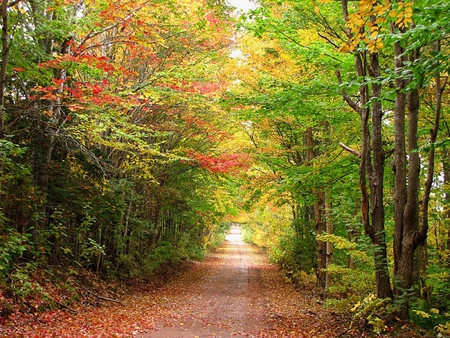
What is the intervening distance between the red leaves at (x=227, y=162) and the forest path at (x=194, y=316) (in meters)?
4.86

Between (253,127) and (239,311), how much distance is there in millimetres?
7758

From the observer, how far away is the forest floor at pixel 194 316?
23.9 feet

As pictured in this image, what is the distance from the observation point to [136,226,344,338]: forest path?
8.15 m

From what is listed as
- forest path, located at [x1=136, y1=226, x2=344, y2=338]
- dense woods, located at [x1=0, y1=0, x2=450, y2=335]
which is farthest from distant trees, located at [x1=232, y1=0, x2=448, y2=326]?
forest path, located at [x1=136, y1=226, x2=344, y2=338]

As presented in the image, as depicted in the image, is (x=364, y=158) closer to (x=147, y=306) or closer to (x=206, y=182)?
(x=147, y=306)

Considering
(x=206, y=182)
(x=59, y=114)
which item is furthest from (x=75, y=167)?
(x=206, y=182)

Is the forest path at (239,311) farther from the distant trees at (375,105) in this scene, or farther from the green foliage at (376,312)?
the distant trees at (375,105)

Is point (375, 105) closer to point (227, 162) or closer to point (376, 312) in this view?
point (376, 312)

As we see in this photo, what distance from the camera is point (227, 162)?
14.2m

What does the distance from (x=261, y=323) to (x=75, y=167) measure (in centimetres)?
677

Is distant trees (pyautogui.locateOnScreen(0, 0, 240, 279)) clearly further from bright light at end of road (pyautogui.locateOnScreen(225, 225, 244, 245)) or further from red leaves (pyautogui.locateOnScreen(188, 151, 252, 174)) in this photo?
bright light at end of road (pyautogui.locateOnScreen(225, 225, 244, 245))

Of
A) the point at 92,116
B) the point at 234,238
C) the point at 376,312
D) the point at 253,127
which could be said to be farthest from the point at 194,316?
the point at 234,238

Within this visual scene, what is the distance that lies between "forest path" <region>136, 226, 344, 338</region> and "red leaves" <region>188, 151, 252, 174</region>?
15.9ft

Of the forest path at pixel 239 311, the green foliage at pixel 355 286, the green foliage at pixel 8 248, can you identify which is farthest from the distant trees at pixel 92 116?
the green foliage at pixel 355 286
